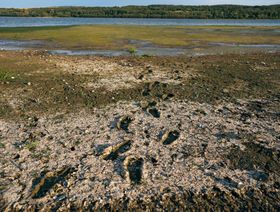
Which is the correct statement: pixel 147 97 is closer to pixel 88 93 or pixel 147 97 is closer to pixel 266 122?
pixel 88 93

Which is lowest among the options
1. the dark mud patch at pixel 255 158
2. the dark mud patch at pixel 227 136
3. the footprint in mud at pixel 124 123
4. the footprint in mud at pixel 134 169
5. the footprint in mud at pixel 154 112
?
the footprint in mud at pixel 154 112

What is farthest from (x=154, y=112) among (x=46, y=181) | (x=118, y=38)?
(x=118, y=38)

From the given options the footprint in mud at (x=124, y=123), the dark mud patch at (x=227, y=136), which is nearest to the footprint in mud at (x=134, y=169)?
the footprint in mud at (x=124, y=123)

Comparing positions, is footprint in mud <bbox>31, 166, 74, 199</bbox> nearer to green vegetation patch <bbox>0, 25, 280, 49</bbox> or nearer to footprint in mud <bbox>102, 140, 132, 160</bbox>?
footprint in mud <bbox>102, 140, 132, 160</bbox>

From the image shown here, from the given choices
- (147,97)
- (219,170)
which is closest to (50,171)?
(219,170)

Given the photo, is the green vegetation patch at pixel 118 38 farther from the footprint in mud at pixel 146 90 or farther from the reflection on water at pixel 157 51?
the footprint in mud at pixel 146 90

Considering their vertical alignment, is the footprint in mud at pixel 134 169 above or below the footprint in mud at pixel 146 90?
above
